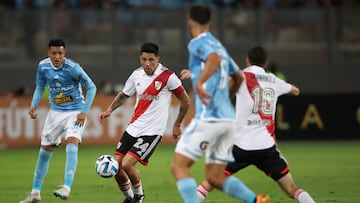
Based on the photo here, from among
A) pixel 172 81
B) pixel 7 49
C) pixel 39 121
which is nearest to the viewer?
pixel 172 81

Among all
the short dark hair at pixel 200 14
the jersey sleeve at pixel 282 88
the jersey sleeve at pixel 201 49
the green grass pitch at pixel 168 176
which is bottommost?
the green grass pitch at pixel 168 176

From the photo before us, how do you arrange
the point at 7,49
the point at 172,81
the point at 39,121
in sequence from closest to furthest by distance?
the point at 172,81
the point at 39,121
the point at 7,49

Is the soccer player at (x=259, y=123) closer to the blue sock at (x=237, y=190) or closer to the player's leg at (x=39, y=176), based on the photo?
the blue sock at (x=237, y=190)

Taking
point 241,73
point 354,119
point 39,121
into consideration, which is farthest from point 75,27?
point 241,73

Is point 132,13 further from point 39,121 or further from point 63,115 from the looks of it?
point 63,115

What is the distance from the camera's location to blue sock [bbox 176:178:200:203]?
30.7ft

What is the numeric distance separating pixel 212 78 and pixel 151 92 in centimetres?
289

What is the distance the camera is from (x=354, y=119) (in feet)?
79.7

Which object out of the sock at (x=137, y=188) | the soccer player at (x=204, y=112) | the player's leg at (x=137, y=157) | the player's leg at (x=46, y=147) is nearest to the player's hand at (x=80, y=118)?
the player's leg at (x=46, y=147)

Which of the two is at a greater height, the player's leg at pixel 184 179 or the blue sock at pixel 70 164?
the player's leg at pixel 184 179

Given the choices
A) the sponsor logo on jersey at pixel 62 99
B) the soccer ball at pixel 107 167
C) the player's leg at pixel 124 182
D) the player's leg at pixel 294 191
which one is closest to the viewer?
the player's leg at pixel 294 191

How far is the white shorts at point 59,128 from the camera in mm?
12648

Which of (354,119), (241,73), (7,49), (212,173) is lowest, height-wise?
(354,119)

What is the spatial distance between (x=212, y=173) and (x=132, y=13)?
56.8 feet
